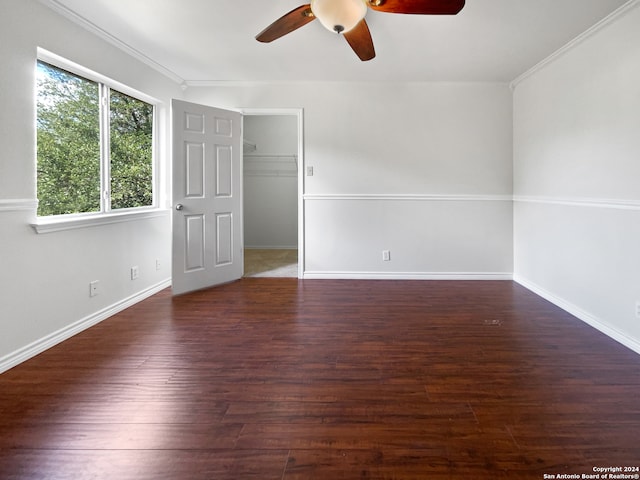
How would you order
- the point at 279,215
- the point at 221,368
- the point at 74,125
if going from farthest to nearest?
the point at 279,215 < the point at 74,125 < the point at 221,368

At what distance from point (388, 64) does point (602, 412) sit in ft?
10.8

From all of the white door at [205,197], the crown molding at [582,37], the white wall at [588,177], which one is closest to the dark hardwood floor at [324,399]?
the white wall at [588,177]

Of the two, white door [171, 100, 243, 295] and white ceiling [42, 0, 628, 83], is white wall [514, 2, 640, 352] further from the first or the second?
white door [171, 100, 243, 295]

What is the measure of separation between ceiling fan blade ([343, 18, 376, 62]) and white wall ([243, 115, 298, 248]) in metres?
4.08

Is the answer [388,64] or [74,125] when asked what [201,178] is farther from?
[388,64]

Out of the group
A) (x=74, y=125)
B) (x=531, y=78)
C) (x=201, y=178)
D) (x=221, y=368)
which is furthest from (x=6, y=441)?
(x=531, y=78)

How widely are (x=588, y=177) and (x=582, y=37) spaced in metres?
1.10

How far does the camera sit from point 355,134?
14.6 feet

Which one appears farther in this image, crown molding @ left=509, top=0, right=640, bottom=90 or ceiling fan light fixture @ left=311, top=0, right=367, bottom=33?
crown molding @ left=509, top=0, right=640, bottom=90

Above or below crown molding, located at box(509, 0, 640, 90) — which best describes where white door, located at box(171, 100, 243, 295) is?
below

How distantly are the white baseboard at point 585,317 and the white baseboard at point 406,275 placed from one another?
14.3 inches

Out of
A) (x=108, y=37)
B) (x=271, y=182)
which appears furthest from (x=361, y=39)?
(x=271, y=182)

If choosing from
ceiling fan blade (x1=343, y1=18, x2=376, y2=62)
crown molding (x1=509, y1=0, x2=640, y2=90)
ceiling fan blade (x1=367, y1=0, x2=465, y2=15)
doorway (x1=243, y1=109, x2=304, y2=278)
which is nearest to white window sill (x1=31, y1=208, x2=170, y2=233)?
ceiling fan blade (x1=343, y1=18, x2=376, y2=62)

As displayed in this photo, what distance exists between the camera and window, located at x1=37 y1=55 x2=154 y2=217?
8.67 ft
